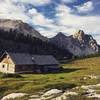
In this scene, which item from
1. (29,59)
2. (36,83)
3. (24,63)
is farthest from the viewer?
(29,59)

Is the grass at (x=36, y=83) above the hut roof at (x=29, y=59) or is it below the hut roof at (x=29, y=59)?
below

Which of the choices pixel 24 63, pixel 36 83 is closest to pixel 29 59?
pixel 24 63

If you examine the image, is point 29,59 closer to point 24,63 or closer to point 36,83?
point 24,63

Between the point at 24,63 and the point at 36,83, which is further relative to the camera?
the point at 24,63

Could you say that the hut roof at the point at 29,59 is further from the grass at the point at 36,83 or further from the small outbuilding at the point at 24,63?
the grass at the point at 36,83

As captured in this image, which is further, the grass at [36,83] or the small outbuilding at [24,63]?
the small outbuilding at [24,63]

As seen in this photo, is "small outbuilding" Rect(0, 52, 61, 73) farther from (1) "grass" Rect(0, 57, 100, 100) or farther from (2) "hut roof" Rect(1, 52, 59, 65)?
(1) "grass" Rect(0, 57, 100, 100)

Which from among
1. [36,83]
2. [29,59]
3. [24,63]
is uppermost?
[29,59]

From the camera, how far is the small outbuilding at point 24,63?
→ 113569 mm

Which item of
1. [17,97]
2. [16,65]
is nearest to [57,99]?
[17,97]

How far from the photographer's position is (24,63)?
11594cm

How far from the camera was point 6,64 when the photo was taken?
117 m

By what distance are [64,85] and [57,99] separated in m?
19.3

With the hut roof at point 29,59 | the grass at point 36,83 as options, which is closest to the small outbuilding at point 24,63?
the hut roof at point 29,59
